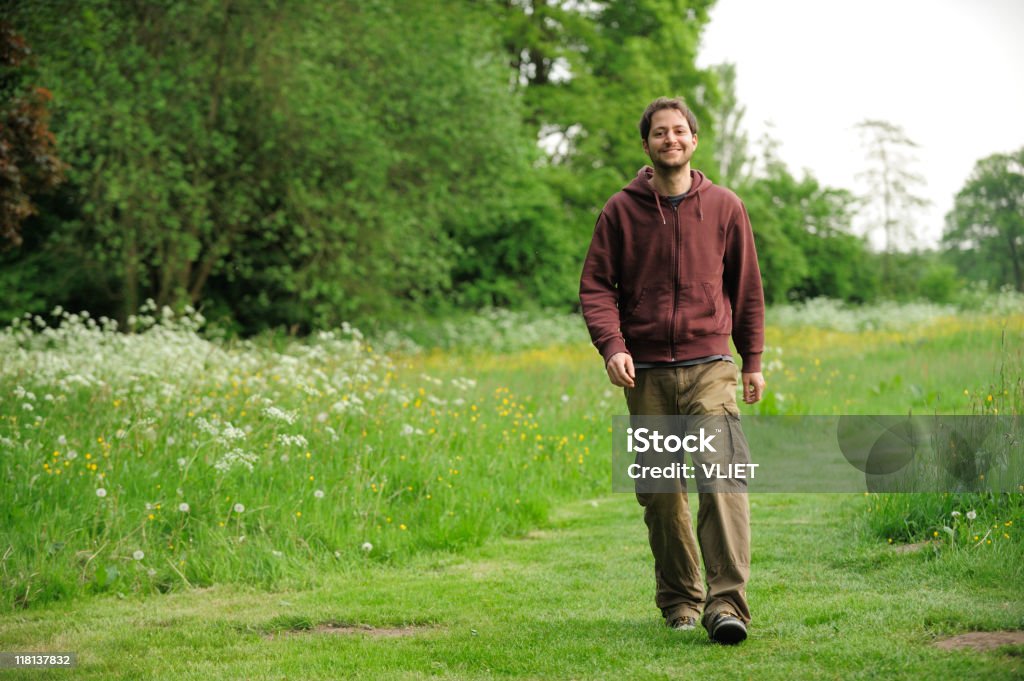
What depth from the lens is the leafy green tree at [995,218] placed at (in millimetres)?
24531

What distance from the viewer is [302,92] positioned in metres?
18.3

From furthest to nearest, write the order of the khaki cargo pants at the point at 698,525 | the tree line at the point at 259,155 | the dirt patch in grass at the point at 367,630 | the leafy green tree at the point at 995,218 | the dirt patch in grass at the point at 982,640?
the leafy green tree at the point at 995,218
the tree line at the point at 259,155
the dirt patch in grass at the point at 367,630
the khaki cargo pants at the point at 698,525
the dirt patch in grass at the point at 982,640

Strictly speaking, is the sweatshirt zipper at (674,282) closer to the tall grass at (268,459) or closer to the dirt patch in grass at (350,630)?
the dirt patch in grass at (350,630)

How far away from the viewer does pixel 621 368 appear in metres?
4.41

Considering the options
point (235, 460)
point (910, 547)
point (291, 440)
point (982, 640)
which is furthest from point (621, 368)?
point (291, 440)

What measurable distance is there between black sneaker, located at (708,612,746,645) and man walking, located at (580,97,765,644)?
0.13m

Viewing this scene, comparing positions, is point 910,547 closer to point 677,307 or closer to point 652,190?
point 677,307

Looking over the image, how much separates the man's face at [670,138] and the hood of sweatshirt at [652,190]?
0.11 m

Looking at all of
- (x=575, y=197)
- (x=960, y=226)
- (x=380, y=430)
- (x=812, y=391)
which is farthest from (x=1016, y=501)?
(x=960, y=226)

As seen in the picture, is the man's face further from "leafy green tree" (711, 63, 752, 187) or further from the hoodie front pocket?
"leafy green tree" (711, 63, 752, 187)

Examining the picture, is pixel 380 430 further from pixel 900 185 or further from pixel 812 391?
pixel 900 185

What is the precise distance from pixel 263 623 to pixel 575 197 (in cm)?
2370

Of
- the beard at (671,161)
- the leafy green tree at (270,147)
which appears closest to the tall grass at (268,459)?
the beard at (671,161)

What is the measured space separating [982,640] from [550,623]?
72.5 inches
